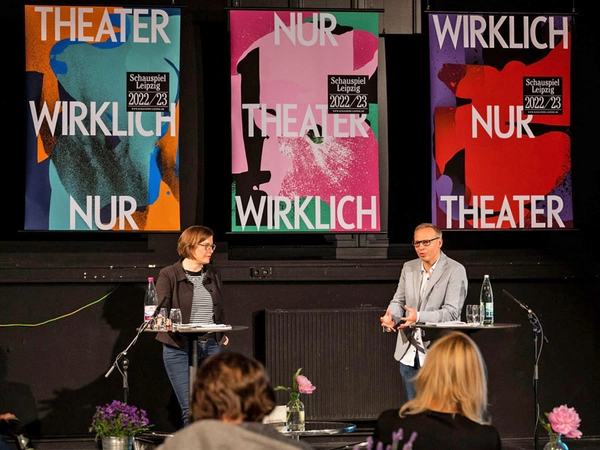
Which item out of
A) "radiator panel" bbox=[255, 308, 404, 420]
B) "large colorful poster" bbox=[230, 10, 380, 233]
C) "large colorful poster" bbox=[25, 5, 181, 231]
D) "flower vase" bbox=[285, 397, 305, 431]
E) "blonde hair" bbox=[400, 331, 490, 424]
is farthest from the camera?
"radiator panel" bbox=[255, 308, 404, 420]

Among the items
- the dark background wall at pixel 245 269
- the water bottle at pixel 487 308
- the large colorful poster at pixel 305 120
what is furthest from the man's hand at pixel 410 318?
the dark background wall at pixel 245 269

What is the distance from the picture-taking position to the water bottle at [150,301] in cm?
569

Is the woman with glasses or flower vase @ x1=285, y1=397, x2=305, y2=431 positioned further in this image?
the woman with glasses

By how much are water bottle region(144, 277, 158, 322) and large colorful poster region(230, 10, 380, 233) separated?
2.86 feet

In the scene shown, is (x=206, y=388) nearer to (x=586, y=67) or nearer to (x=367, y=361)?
(x=367, y=361)

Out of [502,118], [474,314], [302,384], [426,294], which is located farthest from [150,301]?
[502,118]

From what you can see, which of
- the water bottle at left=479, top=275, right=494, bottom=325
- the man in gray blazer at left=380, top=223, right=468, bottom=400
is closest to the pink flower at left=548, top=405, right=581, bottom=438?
the water bottle at left=479, top=275, right=494, bottom=325

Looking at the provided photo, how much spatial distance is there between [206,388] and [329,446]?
4.80 m

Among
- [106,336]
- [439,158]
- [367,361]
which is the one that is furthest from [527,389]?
[106,336]

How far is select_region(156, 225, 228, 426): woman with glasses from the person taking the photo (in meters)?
6.01

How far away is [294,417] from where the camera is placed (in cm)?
504

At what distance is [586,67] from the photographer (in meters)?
7.27

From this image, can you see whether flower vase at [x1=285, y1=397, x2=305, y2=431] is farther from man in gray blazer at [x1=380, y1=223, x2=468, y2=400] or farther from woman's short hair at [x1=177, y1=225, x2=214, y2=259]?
woman's short hair at [x1=177, y1=225, x2=214, y2=259]

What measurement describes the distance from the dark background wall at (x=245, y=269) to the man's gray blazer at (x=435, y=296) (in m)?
1.04
